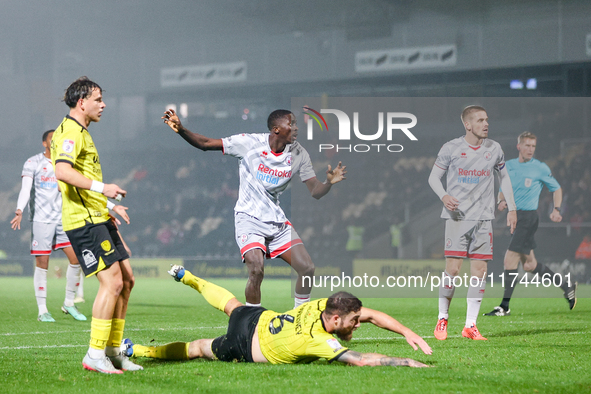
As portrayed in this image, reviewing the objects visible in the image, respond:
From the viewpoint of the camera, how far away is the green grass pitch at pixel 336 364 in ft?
14.4

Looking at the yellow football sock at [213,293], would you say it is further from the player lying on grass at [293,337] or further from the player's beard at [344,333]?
the player's beard at [344,333]

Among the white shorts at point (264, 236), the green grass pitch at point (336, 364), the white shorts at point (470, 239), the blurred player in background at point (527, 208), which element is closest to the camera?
the green grass pitch at point (336, 364)

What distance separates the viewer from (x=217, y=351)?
17.8 ft

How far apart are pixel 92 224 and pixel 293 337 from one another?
5.57 ft

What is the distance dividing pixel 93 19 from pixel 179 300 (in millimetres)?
24427

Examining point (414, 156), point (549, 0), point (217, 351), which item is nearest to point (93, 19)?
point (414, 156)

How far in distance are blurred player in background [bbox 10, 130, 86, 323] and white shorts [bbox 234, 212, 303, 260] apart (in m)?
3.91

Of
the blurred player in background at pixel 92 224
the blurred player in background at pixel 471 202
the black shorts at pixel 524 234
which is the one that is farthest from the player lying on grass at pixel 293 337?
the black shorts at pixel 524 234

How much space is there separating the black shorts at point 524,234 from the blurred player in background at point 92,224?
787 cm

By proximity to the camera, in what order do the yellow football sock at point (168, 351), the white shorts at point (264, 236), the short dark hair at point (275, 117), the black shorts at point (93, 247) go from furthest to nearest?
the short dark hair at point (275, 117) → the white shorts at point (264, 236) → the yellow football sock at point (168, 351) → the black shorts at point (93, 247)

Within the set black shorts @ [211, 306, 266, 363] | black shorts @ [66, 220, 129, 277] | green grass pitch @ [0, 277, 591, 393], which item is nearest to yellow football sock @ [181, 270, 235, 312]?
black shorts @ [211, 306, 266, 363]

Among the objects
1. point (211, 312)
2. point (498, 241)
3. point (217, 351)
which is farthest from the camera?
point (498, 241)

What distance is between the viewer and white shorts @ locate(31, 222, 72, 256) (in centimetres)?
1002

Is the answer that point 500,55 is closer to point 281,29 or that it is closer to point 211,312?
point 281,29
